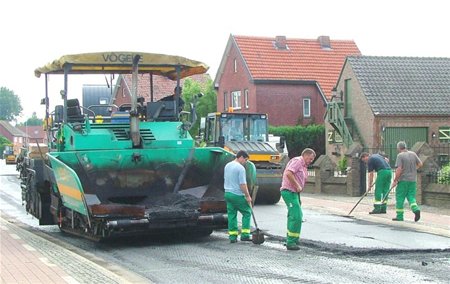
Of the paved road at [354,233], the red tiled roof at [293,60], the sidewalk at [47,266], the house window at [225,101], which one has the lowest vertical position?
the paved road at [354,233]

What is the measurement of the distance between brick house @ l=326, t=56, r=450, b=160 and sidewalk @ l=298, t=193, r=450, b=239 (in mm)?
13355

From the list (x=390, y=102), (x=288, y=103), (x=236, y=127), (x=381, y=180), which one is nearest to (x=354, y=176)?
(x=236, y=127)

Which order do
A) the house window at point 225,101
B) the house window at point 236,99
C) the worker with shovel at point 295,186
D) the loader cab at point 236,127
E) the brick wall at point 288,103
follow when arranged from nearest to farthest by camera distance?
the worker with shovel at point 295,186 < the loader cab at point 236,127 < the brick wall at point 288,103 < the house window at point 236,99 < the house window at point 225,101

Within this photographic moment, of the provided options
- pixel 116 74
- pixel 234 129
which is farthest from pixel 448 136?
pixel 116 74

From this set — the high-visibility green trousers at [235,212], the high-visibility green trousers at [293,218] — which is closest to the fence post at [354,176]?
the high-visibility green trousers at [235,212]

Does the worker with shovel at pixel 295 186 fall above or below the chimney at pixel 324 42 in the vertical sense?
below

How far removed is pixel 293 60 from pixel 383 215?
3162 cm

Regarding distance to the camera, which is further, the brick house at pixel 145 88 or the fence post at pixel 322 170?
the fence post at pixel 322 170

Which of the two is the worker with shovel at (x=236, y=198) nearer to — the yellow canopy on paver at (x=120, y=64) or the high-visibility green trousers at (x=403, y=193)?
the yellow canopy on paver at (x=120, y=64)

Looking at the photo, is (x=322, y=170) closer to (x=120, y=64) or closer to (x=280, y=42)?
(x=120, y=64)

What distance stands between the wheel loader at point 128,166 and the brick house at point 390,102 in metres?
23.2

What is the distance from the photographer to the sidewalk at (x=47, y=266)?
9477 mm

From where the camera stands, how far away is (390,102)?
38.8m

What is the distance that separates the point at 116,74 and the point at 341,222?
573 cm
